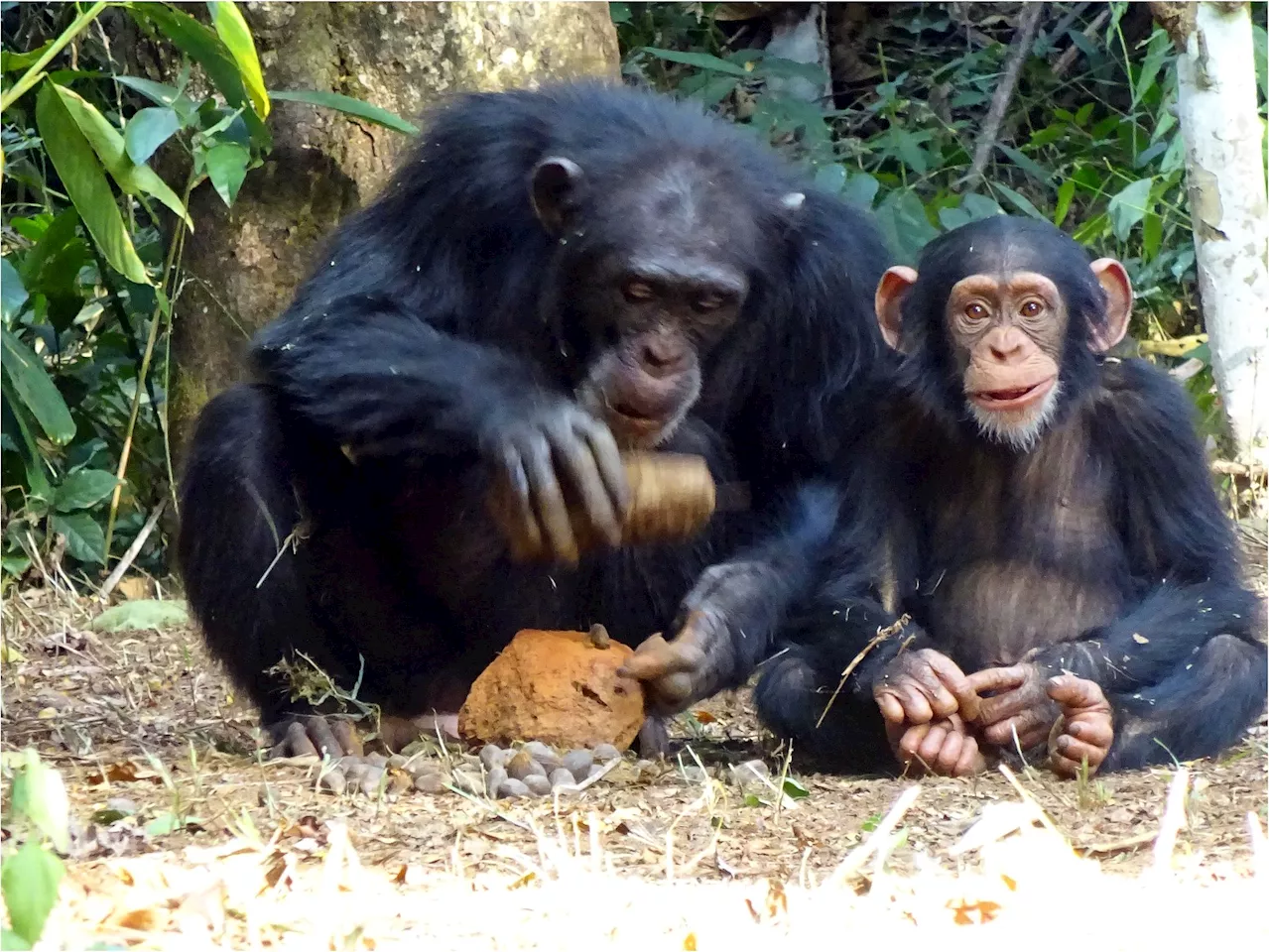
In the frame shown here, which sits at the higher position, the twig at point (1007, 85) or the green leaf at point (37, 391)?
the twig at point (1007, 85)

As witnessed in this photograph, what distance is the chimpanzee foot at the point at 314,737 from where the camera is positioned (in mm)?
3869

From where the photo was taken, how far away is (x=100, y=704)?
464cm

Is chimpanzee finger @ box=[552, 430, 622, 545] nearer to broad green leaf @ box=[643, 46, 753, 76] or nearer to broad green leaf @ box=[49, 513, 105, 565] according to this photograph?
broad green leaf @ box=[49, 513, 105, 565]

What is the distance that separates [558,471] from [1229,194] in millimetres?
2748

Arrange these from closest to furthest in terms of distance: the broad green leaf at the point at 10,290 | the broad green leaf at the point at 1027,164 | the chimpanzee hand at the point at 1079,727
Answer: the chimpanzee hand at the point at 1079,727 → the broad green leaf at the point at 10,290 → the broad green leaf at the point at 1027,164

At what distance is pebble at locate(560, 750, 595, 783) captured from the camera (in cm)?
355

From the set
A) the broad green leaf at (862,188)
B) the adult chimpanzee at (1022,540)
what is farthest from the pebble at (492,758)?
the broad green leaf at (862,188)

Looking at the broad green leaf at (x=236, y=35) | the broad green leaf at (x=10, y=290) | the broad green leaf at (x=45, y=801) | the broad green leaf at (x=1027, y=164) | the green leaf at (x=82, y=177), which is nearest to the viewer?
the broad green leaf at (x=45, y=801)

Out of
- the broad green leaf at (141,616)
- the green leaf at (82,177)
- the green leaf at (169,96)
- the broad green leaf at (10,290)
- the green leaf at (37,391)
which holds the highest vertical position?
the green leaf at (169,96)

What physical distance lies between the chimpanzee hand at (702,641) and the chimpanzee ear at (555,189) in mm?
944

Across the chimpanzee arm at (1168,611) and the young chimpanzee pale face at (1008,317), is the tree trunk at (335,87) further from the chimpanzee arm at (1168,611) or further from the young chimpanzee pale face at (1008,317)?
the chimpanzee arm at (1168,611)

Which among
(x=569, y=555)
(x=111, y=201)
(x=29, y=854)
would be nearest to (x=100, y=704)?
(x=111, y=201)

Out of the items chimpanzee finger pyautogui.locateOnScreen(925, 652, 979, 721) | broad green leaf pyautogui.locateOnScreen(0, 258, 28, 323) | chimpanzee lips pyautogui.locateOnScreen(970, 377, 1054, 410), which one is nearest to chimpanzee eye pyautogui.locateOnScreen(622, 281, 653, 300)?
chimpanzee lips pyautogui.locateOnScreen(970, 377, 1054, 410)

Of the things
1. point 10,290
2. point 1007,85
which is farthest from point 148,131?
point 1007,85
